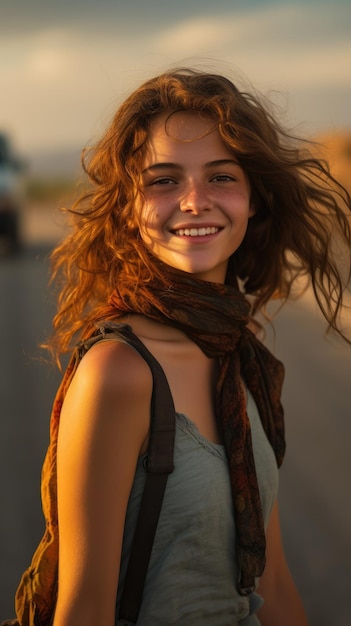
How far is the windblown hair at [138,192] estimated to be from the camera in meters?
2.67

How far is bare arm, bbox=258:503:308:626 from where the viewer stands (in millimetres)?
2828

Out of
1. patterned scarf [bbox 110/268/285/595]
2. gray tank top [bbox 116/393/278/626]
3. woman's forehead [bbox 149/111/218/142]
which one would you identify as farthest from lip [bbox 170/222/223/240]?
gray tank top [bbox 116/393/278/626]

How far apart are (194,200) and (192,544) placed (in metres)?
0.86

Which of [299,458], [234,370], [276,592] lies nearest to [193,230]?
[234,370]

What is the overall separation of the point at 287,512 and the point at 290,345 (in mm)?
4186

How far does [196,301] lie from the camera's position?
2582mm

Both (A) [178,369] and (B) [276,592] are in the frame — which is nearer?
(A) [178,369]

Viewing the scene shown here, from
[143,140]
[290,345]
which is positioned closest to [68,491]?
[143,140]

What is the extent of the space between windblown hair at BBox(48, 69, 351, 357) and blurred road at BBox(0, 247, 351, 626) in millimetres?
510

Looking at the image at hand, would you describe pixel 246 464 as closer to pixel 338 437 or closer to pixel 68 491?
pixel 68 491

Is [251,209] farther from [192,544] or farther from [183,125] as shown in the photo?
[192,544]

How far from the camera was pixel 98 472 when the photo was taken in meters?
2.22

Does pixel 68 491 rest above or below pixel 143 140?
below

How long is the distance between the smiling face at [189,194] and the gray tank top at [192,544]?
0.49m
